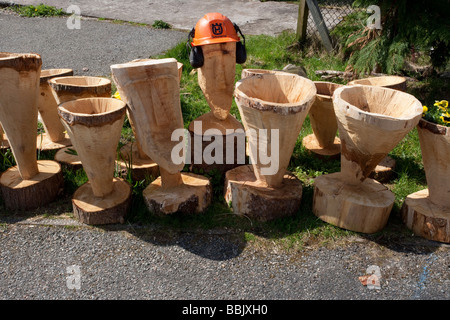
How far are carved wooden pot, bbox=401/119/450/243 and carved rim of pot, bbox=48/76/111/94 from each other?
2.23 metres

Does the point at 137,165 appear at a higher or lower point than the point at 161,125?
lower

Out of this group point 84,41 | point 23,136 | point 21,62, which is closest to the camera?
point 21,62

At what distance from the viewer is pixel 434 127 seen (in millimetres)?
2602

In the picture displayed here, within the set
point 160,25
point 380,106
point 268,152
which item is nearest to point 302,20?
point 160,25

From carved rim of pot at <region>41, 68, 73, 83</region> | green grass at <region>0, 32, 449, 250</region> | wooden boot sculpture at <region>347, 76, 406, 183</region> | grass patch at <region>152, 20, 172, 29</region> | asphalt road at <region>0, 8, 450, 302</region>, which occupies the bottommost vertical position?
asphalt road at <region>0, 8, 450, 302</region>

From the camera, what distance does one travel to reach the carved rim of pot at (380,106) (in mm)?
2402

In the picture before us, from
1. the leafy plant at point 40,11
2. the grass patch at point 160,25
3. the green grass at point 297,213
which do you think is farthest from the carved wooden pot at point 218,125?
the leafy plant at point 40,11

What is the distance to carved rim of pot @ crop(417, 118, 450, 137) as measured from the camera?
8.39ft

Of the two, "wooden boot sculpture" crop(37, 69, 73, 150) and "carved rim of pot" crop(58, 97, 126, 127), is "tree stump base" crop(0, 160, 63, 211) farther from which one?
"carved rim of pot" crop(58, 97, 126, 127)

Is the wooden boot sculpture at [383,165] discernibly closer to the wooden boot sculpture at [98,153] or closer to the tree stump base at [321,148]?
the tree stump base at [321,148]

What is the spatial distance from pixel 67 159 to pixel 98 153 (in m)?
0.83

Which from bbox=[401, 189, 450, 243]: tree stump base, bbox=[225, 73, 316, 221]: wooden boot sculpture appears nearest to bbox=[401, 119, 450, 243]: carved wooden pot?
bbox=[401, 189, 450, 243]: tree stump base

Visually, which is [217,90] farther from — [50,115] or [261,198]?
[50,115]

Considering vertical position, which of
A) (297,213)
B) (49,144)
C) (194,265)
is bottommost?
(194,265)
